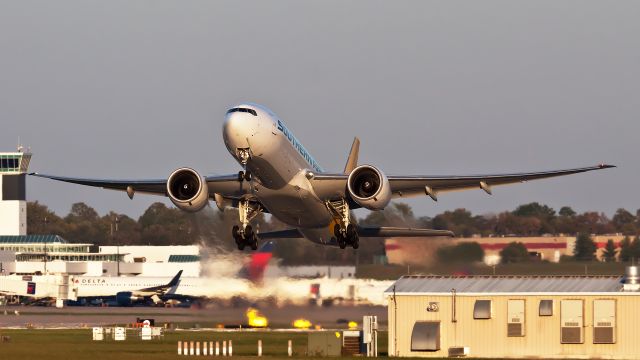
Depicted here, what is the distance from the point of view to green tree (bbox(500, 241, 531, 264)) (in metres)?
65.7

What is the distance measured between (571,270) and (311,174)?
2327 cm

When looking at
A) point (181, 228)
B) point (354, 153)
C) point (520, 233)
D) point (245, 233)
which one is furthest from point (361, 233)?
point (181, 228)

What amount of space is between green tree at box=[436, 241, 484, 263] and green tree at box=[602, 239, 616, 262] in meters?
8.02

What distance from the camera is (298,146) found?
47938 mm

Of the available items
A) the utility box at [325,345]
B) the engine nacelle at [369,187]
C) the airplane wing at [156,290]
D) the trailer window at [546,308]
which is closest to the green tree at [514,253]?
the trailer window at [546,308]

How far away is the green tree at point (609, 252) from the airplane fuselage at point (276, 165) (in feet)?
72.9

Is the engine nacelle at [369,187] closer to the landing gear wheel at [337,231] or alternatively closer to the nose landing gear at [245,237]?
the landing gear wheel at [337,231]

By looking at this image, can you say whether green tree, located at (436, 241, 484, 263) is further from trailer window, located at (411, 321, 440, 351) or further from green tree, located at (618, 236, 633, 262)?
green tree, located at (618, 236, 633, 262)

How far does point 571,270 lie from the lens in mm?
65438

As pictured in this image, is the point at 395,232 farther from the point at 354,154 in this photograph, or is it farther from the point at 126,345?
the point at 126,345

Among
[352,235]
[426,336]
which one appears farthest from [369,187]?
[426,336]

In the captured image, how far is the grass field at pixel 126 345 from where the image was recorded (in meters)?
56.4

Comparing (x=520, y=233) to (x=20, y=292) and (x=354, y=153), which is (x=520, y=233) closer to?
(x=354, y=153)

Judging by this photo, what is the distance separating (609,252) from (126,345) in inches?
1075
